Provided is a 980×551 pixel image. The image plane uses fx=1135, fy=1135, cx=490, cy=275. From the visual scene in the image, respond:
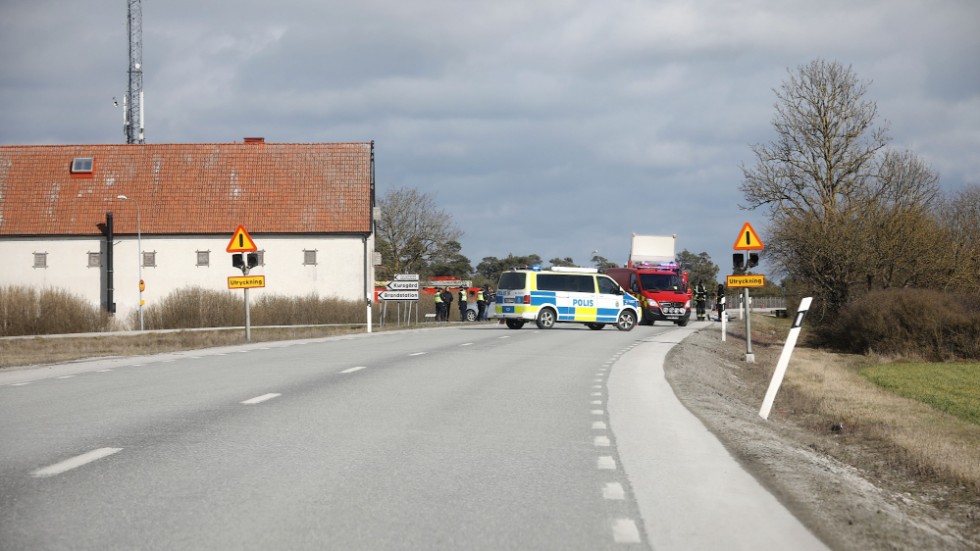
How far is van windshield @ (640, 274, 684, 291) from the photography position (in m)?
51.9

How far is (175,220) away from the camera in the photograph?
2724 inches

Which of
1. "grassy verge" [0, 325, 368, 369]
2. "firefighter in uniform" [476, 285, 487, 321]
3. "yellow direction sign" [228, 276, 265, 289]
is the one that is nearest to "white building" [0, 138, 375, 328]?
"firefighter in uniform" [476, 285, 487, 321]

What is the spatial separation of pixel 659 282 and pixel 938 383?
94.6ft

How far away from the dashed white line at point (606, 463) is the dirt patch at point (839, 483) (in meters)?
1.07

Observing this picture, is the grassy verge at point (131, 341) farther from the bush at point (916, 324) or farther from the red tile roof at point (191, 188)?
the red tile roof at point (191, 188)

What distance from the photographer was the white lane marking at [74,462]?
25.1 ft

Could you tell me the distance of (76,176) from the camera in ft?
232

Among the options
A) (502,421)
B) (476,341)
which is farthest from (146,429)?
(476,341)

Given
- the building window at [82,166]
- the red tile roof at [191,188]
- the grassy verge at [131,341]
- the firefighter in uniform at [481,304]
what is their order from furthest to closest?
the building window at [82,166] < the red tile roof at [191,188] < the firefighter in uniform at [481,304] < the grassy verge at [131,341]

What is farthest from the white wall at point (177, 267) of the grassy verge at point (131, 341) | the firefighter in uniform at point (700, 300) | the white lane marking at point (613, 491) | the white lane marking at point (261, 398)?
the white lane marking at point (613, 491)

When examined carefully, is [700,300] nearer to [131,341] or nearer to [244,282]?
[131,341]

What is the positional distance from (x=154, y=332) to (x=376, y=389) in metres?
31.4

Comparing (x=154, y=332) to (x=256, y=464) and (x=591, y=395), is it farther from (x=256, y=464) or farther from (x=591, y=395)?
(x=256, y=464)

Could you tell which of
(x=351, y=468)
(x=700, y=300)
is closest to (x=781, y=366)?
(x=351, y=468)
